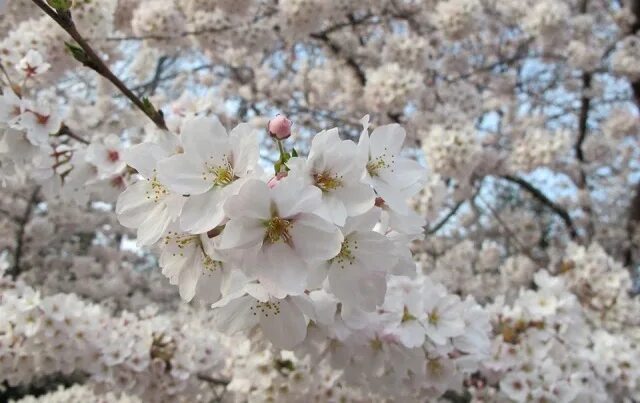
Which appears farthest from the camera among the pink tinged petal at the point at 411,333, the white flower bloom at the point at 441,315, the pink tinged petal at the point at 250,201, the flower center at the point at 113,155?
Result: the flower center at the point at 113,155

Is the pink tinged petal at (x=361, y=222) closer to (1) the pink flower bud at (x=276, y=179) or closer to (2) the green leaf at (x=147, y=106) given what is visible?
(1) the pink flower bud at (x=276, y=179)

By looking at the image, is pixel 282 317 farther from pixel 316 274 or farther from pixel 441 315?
pixel 441 315

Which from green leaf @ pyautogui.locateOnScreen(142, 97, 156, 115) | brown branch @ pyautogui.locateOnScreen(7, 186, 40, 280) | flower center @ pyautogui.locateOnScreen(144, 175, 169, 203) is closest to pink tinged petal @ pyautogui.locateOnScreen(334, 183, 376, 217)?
flower center @ pyautogui.locateOnScreen(144, 175, 169, 203)

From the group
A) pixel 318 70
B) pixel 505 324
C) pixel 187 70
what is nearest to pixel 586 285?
pixel 505 324

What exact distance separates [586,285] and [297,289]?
3173 mm

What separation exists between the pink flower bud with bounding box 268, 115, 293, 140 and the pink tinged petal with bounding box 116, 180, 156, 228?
24 cm

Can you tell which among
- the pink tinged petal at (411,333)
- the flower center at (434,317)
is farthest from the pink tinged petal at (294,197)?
the flower center at (434,317)

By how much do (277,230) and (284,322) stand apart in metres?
0.29

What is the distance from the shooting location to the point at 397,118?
4.41 m

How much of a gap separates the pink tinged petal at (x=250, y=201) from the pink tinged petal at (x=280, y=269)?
7cm

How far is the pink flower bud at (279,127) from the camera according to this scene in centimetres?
103

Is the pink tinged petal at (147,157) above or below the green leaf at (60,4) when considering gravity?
below

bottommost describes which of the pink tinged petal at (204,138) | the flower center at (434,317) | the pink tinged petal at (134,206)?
the flower center at (434,317)

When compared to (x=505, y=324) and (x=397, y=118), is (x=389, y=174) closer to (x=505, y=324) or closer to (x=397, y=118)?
(x=505, y=324)
